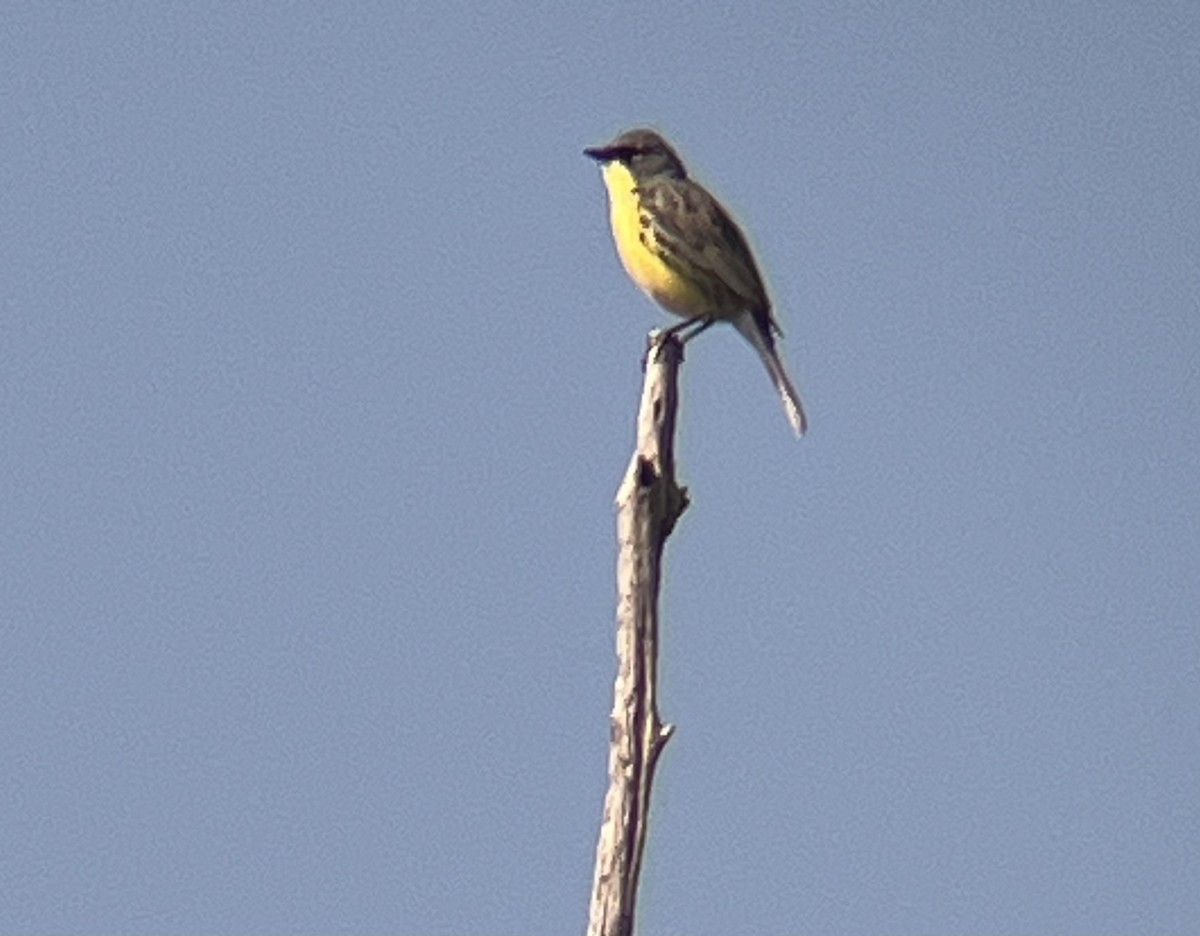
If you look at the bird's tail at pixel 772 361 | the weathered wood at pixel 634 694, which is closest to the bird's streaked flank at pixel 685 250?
the bird's tail at pixel 772 361

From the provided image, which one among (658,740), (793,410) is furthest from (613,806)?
(793,410)

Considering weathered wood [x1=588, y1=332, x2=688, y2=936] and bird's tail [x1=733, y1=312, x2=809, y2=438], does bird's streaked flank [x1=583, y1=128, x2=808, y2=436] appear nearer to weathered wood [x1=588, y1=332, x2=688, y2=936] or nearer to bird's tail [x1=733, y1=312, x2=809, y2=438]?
bird's tail [x1=733, y1=312, x2=809, y2=438]

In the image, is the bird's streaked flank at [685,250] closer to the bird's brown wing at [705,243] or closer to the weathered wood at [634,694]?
the bird's brown wing at [705,243]

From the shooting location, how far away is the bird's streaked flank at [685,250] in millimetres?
9266

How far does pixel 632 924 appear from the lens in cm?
493

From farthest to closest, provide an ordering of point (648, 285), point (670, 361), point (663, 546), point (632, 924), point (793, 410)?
point (648, 285) < point (793, 410) < point (670, 361) < point (663, 546) < point (632, 924)

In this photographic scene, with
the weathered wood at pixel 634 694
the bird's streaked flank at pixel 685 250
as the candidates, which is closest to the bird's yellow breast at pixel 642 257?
the bird's streaked flank at pixel 685 250

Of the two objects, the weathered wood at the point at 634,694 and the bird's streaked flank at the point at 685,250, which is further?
the bird's streaked flank at the point at 685,250

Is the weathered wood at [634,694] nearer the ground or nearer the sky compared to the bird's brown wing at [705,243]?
nearer the ground

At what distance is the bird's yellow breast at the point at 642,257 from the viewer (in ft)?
31.0

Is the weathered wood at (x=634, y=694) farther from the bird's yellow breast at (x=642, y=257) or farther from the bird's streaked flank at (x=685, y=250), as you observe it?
the bird's yellow breast at (x=642, y=257)

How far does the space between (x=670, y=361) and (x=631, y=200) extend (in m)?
3.63

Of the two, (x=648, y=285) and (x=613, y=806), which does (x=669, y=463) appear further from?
(x=648, y=285)

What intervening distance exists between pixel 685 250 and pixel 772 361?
64cm
